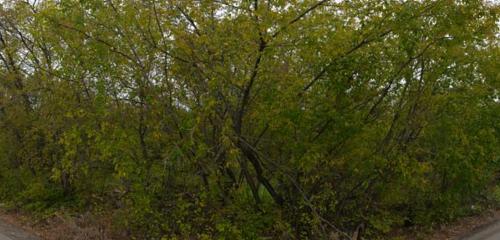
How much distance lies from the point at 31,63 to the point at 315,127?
7807 mm

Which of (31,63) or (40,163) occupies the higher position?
(31,63)

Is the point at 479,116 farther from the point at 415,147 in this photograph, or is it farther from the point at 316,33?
the point at 316,33

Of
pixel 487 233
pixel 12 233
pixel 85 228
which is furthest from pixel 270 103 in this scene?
pixel 487 233

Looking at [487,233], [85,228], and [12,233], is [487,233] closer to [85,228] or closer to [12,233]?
[85,228]

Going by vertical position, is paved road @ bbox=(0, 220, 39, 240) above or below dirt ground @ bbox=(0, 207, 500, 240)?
below

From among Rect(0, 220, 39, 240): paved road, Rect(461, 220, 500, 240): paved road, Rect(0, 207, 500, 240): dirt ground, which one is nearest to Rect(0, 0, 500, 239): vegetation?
Rect(0, 207, 500, 240): dirt ground

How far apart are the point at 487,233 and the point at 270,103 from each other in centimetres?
642

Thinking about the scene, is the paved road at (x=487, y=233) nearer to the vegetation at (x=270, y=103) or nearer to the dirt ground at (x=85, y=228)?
the dirt ground at (x=85, y=228)

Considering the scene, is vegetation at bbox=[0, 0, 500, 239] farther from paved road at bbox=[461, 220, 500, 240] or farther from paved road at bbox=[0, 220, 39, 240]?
paved road at bbox=[0, 220, 39, 240]

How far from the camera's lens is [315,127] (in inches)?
308

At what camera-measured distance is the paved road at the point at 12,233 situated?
9.34 metres

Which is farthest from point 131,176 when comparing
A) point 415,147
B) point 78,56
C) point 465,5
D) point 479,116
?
point 479,116

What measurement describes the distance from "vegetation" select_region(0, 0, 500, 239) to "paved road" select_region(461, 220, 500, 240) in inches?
67.3

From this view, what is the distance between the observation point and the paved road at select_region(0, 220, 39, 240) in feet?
30.7
